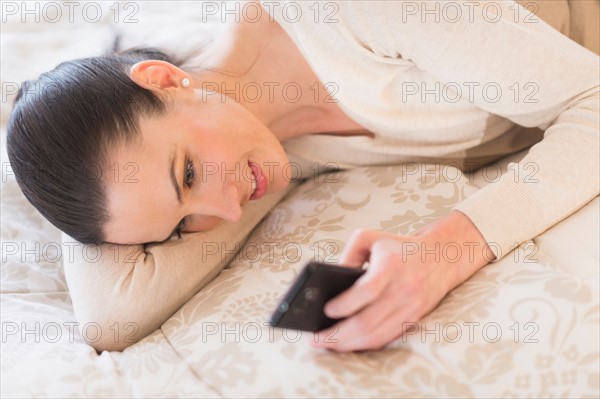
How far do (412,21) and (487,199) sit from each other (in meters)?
0.32

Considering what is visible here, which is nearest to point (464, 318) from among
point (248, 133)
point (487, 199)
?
point (487, 199)

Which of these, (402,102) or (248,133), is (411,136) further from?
(248,133)

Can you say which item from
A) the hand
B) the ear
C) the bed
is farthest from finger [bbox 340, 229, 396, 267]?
the ear

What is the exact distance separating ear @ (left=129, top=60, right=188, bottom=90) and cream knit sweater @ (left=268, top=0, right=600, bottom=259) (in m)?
0.23

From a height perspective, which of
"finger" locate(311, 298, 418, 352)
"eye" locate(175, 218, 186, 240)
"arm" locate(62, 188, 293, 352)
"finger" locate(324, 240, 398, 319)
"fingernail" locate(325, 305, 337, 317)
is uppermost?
"finger" locate(324, 240, 398, 319)

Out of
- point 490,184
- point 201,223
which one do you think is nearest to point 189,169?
point 201,223

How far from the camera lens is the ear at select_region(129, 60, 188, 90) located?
3.57ft

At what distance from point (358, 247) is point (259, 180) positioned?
0.33 meters

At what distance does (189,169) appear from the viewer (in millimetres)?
1064

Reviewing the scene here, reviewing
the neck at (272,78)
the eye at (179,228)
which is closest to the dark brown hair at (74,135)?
the eye at (179,228)

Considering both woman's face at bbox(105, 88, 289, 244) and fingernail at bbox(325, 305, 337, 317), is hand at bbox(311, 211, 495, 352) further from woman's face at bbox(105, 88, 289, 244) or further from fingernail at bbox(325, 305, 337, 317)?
woman's face at bbox(105, 88, 289, 244)

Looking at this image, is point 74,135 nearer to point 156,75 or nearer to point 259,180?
point 156,75

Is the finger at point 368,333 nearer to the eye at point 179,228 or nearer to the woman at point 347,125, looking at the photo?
the woman at point 347,125

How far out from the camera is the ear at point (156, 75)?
1.09 metres
